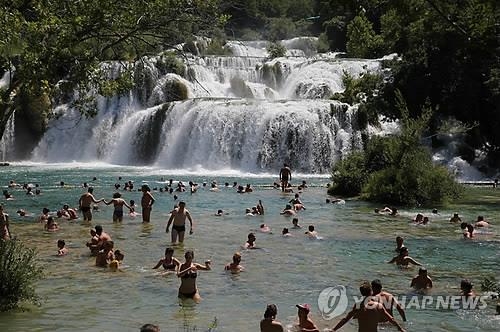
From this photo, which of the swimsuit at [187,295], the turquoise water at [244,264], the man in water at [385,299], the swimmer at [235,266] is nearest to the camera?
the man in water at [385,299]

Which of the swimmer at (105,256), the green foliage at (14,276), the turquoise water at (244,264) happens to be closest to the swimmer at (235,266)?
the turquoise water at (244,264)

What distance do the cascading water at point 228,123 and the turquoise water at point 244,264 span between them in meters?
12.7

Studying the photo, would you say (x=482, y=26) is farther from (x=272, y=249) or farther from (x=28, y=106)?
(x=28, y=106)

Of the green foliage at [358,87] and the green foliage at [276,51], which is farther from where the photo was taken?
the green foliage at [276,51]

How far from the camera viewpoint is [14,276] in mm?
10164

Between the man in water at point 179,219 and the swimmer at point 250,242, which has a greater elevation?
the man in water at point 179,219

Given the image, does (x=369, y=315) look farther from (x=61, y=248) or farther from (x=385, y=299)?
(x=61, y=248)

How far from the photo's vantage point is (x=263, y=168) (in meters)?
41.0

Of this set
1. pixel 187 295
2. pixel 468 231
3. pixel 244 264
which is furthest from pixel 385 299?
pixel 468 231

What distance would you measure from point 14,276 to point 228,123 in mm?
32574

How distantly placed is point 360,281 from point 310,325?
399 centimetres

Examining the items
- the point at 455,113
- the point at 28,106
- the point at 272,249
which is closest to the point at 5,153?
the point at 28,106

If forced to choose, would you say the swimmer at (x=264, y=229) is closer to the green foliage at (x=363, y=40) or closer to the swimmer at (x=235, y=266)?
the swimmer at (x=235, y=266)

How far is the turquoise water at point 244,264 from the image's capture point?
10758 mm
